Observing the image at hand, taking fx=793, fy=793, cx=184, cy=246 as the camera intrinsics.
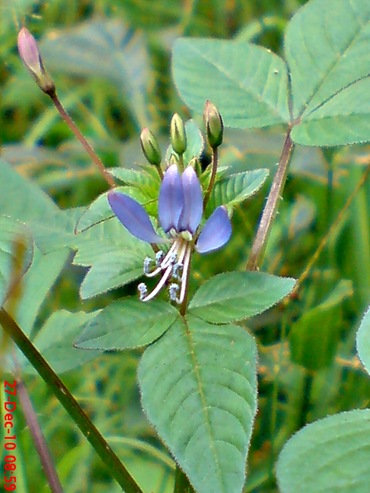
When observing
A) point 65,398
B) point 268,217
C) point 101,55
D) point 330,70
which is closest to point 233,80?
point 330,70

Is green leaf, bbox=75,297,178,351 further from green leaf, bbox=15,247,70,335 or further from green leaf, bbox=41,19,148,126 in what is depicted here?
green leaf, bbox=41,19,148,126

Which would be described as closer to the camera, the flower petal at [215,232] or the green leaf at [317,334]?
the flower petal at [215,232]

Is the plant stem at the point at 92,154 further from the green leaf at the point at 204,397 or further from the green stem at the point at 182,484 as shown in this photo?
the green stem at the point at 182,484

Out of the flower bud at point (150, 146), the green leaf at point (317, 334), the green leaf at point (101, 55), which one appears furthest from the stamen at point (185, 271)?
the green leaf at point (101, 55)

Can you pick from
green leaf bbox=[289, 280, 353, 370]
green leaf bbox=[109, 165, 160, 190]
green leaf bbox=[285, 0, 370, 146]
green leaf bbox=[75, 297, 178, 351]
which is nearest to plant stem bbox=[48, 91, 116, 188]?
green leaf bbox=[109, 165, 160, 190]

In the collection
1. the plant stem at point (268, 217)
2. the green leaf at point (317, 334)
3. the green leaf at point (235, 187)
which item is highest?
the green leaf at point (235, 187)

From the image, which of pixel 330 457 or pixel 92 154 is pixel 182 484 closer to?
pixel 330 457
